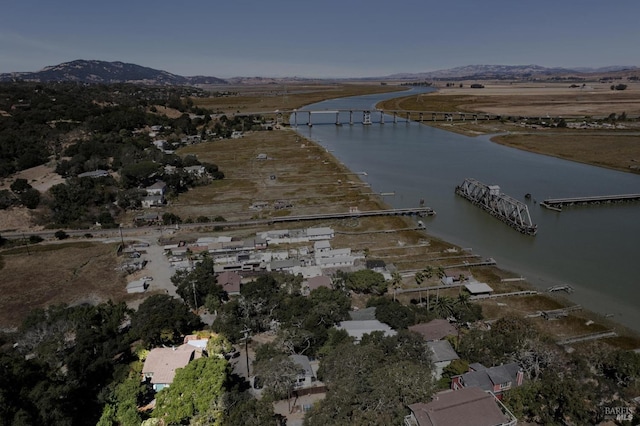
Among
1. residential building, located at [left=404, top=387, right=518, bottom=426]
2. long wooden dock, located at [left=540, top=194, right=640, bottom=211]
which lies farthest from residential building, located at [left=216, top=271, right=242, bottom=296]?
long wooden dock, located at [left=540, top=194, right=640, bottom=211]

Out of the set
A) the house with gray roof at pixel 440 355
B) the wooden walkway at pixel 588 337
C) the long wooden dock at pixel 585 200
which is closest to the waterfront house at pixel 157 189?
the house with gray roof at pixel 440 355

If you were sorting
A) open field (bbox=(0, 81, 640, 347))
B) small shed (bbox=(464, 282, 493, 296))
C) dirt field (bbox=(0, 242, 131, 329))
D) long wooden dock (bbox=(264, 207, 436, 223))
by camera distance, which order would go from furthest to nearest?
long wooden dock (bbox=(264, 207, 436, 223))
dirt field (bbox=(0, 242, 131, 329))
small shed (bbox=(464, 282, 493, 296))
open field (bbox=(0, 81, 640, 347))

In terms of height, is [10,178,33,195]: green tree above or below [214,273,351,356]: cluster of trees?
above

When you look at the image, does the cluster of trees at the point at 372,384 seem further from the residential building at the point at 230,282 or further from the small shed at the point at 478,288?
the residential building at the point at 230,282

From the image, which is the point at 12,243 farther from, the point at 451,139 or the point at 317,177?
the point at 451,139

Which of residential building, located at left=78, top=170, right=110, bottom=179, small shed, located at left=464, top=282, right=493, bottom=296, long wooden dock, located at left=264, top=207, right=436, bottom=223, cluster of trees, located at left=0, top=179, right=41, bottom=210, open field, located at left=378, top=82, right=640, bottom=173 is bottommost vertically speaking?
small shed, located at left=464, top=282, right=493, bottom=296

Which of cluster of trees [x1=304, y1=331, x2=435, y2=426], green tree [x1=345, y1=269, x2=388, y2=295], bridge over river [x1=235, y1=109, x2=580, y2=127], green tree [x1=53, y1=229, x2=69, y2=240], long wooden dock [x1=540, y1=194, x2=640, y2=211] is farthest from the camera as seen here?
bridge over river [x1=235, y1=109, x2=580, y2=127]

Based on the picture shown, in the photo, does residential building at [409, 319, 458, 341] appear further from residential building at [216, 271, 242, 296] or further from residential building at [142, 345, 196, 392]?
residential building at [216, 271, 242, 296]
